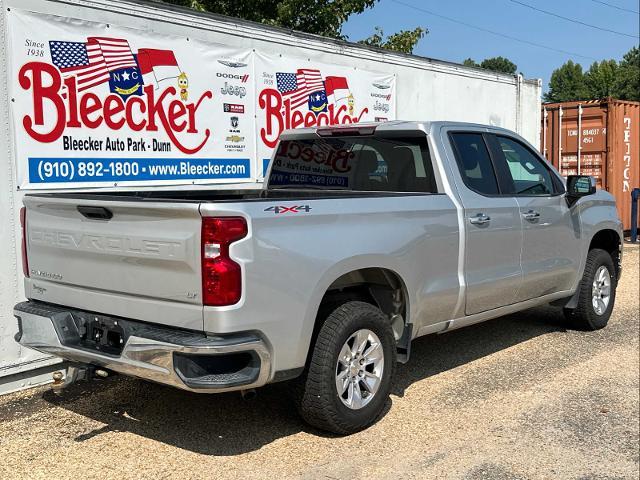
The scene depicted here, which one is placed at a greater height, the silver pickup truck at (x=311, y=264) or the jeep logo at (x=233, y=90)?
the jeep logo at (x=233, y=90)

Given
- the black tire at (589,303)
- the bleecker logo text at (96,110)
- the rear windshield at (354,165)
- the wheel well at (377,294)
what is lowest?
the black tire at (589,303)

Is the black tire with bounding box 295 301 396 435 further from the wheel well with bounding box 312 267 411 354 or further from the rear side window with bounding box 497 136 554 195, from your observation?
the rear side window with bounding box 497 136 554 195

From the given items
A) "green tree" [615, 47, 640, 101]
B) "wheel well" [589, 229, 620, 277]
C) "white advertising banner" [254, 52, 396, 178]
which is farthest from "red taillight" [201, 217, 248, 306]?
"green tree" [615, 47, 640, 101]

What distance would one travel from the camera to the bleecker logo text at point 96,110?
5598 mm

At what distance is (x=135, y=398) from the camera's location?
5.19m

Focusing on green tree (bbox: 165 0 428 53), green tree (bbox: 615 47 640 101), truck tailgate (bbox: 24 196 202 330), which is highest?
green tree (bbox: 615 47 640 101)

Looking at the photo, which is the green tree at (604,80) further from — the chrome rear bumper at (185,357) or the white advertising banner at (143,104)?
the chrome rear bumper at (185,357)

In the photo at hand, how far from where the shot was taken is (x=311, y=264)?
13.3ft

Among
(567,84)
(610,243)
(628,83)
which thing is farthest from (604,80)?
(610,243)

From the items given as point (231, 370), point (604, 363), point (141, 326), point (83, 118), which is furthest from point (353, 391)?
point (83, 118)

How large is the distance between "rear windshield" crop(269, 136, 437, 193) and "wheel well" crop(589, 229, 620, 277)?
8.92 feet

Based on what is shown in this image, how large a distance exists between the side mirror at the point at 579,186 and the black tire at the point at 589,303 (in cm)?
88

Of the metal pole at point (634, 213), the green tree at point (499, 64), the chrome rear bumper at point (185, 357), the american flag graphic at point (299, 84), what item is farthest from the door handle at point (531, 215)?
the green tree at point (499, 64)

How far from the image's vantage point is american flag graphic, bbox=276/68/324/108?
7638mm
